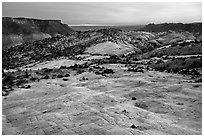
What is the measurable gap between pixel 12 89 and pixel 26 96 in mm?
4266

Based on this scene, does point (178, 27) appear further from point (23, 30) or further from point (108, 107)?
point (108, 107)

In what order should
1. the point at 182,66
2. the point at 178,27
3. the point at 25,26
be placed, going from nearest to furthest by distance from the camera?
the point at 182,66 → the point at 25,26 → the point at 178,27

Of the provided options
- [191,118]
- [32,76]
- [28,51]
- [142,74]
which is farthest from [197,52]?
[28,51]

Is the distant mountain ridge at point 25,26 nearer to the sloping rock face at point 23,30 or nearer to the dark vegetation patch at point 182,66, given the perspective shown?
the sloping rock face at point 23,30

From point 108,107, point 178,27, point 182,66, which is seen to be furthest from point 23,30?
point 108,107

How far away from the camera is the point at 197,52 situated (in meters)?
50.2

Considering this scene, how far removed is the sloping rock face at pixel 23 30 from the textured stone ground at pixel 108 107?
13499cm

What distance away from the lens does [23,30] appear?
176 m

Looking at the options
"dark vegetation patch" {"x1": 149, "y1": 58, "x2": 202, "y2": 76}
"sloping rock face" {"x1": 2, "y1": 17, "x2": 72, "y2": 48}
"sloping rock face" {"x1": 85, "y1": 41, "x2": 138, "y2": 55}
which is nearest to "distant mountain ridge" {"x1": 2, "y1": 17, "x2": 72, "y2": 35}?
"sloping rock face" {"x1": 2, "y1": 17, "x2": 72, "y2": 48}

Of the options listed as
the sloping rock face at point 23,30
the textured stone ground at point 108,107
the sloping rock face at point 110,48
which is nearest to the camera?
the textured stone ground at point 108,107

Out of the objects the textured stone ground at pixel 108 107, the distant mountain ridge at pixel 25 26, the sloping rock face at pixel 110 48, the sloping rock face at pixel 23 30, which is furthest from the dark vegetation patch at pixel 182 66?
the distant mountain ridge at pixel 25 26

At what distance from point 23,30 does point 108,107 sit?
539ft

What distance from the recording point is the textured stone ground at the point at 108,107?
17.4 meters

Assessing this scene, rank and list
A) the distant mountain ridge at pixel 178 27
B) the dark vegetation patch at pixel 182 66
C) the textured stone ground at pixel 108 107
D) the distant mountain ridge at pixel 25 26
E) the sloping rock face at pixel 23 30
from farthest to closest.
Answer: the distant mountain ridge at pixel 178 27 → the distant mountain ridge at pixel 25 26 → the sloping rock face at pixel 23 30 → the dark vegetation patch at pixel 182 66 → the textured stone ground at pixel 108 107
